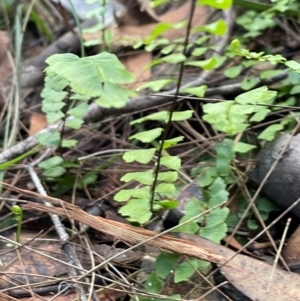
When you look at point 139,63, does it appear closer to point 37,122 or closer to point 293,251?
point 37,122

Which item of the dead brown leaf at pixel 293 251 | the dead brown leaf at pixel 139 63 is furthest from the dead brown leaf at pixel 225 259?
the dead brown leaf at pixel 139 63

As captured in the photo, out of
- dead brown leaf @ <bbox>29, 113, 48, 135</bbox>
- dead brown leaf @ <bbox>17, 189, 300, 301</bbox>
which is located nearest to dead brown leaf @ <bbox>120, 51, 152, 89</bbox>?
dead brown leaf @ <bbox>29, 113, 48, 135</bbox>

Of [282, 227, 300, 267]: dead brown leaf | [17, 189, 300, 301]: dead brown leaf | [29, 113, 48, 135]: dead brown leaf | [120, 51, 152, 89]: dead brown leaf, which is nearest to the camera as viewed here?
[17, 189, 300, 301]: dead brown leaf

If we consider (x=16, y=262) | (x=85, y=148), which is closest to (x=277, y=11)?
(x=85, y=148)

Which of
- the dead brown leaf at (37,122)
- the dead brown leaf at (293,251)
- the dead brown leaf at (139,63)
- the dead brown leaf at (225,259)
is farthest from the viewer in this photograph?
the dead brown leaf at (139,63)

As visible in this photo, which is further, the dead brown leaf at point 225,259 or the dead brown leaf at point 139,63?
the dead brown leaf at point 139,63

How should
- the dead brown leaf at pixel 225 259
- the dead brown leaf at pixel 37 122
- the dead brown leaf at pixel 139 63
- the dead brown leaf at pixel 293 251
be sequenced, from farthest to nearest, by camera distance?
1. the dead brown leaf at pixel 139 63
2. the dead brown leaf at pixel 37 122
3. the dead brown leaf at pixel 293 251
4. the dead brown leaf at pixel 225 259

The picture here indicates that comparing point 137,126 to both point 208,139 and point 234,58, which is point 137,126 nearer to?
point 208,139

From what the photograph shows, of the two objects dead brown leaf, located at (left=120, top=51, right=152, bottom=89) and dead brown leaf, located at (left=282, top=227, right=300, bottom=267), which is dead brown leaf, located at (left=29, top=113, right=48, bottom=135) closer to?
dead brown leaf, located at (left=120, top=51, right=152, bottom=89)

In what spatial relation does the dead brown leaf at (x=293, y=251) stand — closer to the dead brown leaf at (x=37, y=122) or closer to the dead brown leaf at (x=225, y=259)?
the dead brown leaf at (x=225, y=259)

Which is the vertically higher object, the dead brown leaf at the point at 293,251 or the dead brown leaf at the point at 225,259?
the dead brown leaf at the point at 225,259

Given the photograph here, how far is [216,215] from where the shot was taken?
1109 millimetres

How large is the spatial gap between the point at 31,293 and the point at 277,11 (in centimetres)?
114

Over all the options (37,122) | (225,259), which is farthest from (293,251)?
(37,122)
